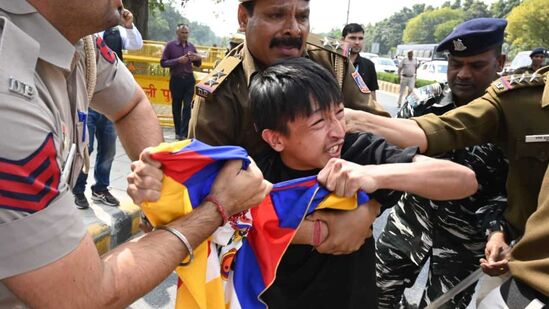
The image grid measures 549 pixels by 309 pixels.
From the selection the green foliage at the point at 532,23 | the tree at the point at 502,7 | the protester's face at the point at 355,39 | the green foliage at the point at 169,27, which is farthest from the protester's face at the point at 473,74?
the tree at the point at 502,7

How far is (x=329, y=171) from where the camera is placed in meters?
1.29

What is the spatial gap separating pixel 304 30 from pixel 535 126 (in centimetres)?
100

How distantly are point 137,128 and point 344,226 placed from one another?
95 cm

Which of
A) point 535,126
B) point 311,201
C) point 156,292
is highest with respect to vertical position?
point 535,126

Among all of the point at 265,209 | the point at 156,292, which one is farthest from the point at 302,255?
the point at 156,292

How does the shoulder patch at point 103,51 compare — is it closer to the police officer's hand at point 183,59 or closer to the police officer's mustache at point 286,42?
the police officer's mustache at point 286,42

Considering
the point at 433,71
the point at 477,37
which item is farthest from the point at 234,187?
the point at 433,71

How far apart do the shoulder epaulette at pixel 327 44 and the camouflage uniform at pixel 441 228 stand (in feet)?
2.52

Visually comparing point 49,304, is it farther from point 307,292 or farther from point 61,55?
point 307,292

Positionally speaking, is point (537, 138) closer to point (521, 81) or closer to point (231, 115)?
point (521, 81)

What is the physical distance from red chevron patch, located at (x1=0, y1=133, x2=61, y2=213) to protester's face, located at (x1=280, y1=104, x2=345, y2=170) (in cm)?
70

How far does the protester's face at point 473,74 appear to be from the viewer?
2.26m

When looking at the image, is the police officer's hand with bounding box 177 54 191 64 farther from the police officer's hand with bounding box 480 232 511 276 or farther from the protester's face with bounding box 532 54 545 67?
the protester's face with bounding box 532 54 545 67

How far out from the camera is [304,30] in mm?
1725
